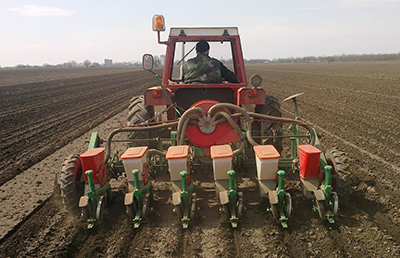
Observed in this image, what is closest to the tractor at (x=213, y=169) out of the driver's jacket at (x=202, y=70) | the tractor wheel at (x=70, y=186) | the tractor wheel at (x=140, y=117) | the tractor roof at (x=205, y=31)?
the tractor wheel at (x=70, y=186)

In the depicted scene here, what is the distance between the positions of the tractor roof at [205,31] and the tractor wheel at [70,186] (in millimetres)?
2927

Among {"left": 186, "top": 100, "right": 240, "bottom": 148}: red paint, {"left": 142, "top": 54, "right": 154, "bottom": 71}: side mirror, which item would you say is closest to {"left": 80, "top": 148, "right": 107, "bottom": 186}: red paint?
{"left": 186, "top": 100, "right": 240, "bottom": 148}: red paint

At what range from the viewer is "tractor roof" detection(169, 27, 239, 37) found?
5625 millimetres

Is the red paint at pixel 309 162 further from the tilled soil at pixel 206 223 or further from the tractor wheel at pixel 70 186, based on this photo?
the tractor wheel at pixel 70 186

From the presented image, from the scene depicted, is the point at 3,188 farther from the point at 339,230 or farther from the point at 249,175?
the point at 339,230

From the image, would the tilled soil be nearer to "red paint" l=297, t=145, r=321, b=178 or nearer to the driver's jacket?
"red paint" l=297, t=145, r=321, b=178

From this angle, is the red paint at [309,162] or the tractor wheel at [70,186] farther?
the tractor wheel at [70,186]

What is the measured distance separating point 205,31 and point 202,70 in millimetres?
993

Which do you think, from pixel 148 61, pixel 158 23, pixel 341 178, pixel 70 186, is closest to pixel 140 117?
pixel 148 61

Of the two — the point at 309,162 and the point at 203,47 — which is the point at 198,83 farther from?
the point at 309,162

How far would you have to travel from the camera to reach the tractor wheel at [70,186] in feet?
12.4

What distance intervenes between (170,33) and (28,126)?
269 inches

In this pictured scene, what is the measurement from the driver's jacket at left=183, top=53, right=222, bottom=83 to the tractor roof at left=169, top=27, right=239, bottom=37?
0.68 metres

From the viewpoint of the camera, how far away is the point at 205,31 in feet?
18.6
